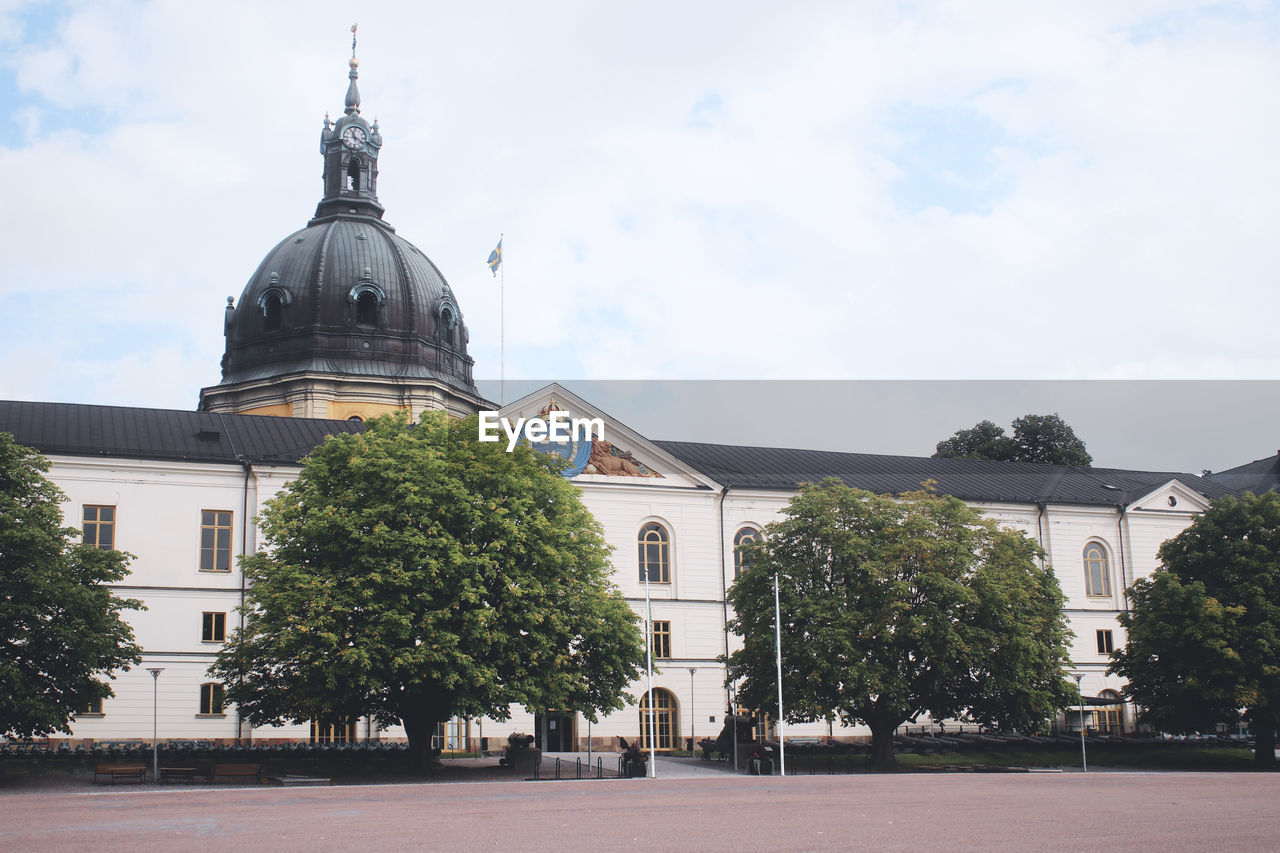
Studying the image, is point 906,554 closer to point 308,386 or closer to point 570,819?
point 570,819

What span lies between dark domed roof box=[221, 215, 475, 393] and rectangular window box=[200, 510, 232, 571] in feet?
57.3

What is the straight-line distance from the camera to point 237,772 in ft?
124

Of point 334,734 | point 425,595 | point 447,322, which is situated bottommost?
point 334,734

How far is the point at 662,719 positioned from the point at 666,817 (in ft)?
109

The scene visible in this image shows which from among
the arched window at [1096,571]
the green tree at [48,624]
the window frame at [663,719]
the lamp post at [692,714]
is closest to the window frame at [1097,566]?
the arched window at [1096,571]

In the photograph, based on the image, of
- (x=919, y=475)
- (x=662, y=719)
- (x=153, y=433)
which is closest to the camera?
(x=153, y=433)

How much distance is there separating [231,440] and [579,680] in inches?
856

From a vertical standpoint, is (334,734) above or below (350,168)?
below

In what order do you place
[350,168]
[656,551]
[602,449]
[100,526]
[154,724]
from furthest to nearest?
[350,168] → [656,551] → [602,449] → [100,526] → [154,724]

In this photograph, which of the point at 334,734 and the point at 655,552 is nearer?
the point at 334,734

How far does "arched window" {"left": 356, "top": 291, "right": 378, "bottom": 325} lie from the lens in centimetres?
7275

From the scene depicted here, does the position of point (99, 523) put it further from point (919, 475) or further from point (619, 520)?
point (919, 475)

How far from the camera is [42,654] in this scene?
37938 mm

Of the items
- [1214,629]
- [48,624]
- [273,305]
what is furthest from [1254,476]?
[48,624]
